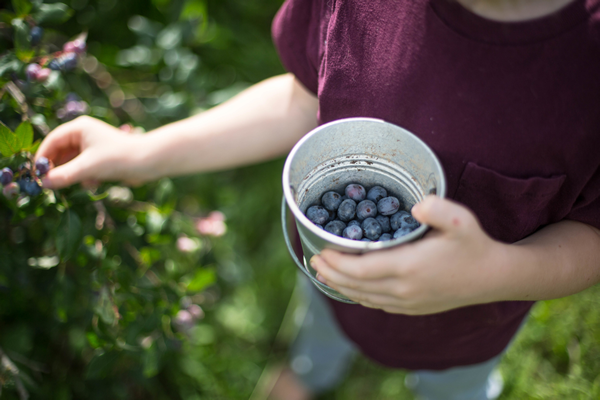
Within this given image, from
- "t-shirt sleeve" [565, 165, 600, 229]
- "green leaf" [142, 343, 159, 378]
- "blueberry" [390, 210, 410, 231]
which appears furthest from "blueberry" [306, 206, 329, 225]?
"green leaf" [142, 343, 159, 378]

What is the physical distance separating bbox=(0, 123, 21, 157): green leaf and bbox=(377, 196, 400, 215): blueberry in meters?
0.67

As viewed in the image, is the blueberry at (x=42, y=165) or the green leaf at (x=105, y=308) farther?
the green leaf at (x=105, y=308)

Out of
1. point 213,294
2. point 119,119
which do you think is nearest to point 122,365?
point 213,294

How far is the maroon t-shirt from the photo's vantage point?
0.54 metres

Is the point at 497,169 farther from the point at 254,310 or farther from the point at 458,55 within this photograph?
the point at 254,310

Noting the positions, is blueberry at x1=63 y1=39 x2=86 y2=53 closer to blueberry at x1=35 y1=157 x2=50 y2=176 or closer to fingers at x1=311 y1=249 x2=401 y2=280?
blueberry at x1=35 y1=157 x2=50 y2=176

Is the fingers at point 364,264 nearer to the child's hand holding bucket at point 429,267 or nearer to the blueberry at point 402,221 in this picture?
the child's hand holding bucket at point 429,267

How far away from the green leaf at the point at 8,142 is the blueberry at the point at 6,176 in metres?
0.03

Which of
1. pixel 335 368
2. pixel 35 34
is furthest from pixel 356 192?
pixel 335 368

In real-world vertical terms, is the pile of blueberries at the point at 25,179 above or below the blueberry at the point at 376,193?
below

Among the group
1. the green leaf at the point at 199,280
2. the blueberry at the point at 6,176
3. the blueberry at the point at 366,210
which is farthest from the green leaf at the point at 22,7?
the blueberry at the point at 366,210

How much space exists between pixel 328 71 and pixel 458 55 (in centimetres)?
20

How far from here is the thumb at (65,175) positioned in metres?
0.77

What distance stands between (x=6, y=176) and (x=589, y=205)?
101 centimetres
